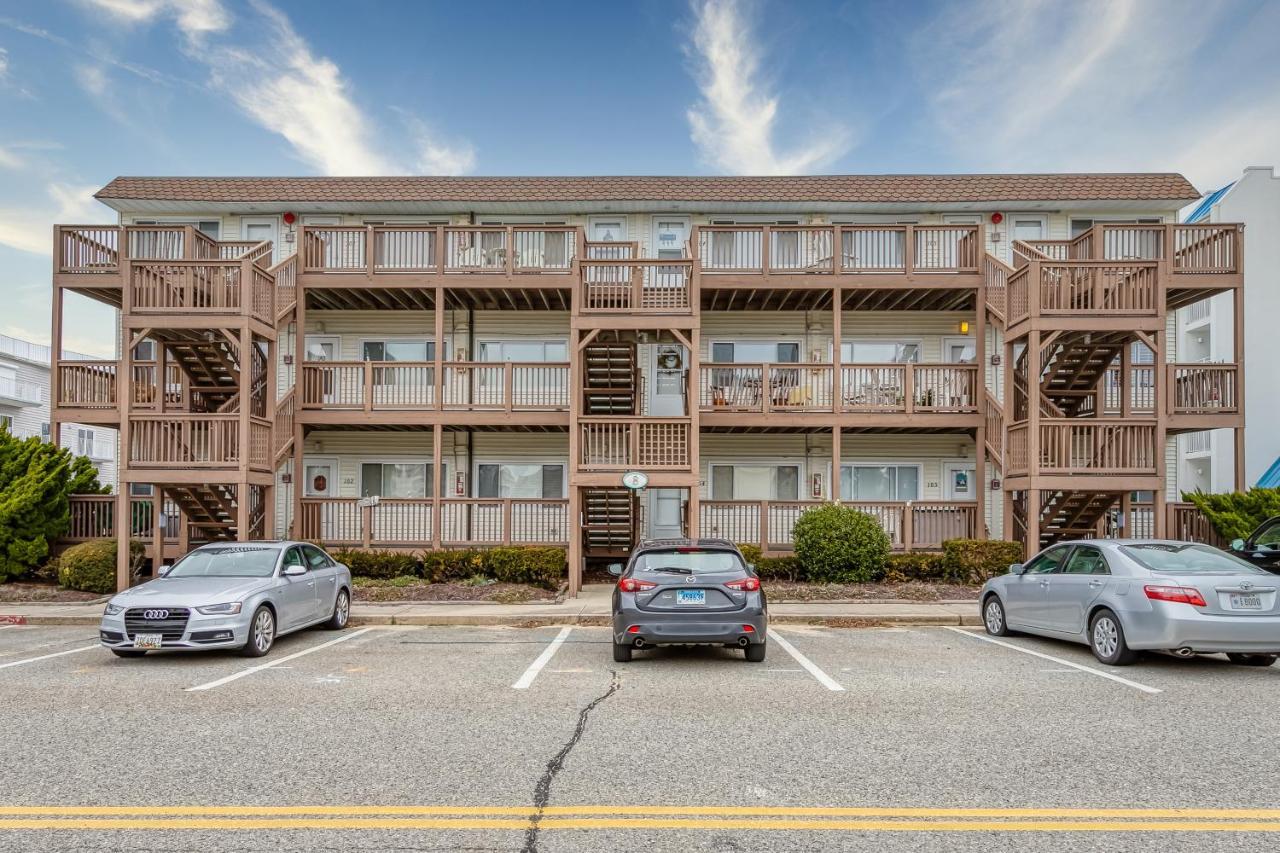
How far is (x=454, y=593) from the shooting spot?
15.1 meters

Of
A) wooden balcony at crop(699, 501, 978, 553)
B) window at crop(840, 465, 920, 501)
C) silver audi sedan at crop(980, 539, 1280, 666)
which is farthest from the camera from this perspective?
window at crop(840, 465, 920, 501)

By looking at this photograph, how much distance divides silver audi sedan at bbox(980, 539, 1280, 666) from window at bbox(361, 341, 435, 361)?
1463 cm

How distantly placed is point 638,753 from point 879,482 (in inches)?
612

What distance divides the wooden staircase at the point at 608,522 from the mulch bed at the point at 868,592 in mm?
3707

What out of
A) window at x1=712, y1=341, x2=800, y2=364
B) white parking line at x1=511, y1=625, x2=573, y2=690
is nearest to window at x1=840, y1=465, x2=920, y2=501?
window at x1=712, y1=341, x2=800, y2=364

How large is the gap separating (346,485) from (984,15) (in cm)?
1902

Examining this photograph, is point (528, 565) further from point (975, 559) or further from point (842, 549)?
point (975, 559)

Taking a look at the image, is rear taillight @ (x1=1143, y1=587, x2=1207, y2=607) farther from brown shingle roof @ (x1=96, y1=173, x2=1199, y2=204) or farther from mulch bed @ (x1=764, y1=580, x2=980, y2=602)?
brown shingle roof @ (x1=96, y1=173, x2=1199, y2=204)

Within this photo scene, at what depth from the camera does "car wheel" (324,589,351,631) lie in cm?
1204

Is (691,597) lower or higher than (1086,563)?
lower

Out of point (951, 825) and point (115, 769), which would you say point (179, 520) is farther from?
point (951, 825)

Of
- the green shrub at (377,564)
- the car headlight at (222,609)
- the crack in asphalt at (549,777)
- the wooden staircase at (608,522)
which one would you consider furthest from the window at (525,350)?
the crack in asphalt at (549,777)

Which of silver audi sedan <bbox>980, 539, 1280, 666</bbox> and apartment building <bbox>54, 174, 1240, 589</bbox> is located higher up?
apartment building <bbox>54, 174, 1240, 589</bbox>

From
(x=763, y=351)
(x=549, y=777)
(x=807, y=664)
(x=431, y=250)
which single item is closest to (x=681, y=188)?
(x=763, y=351)
